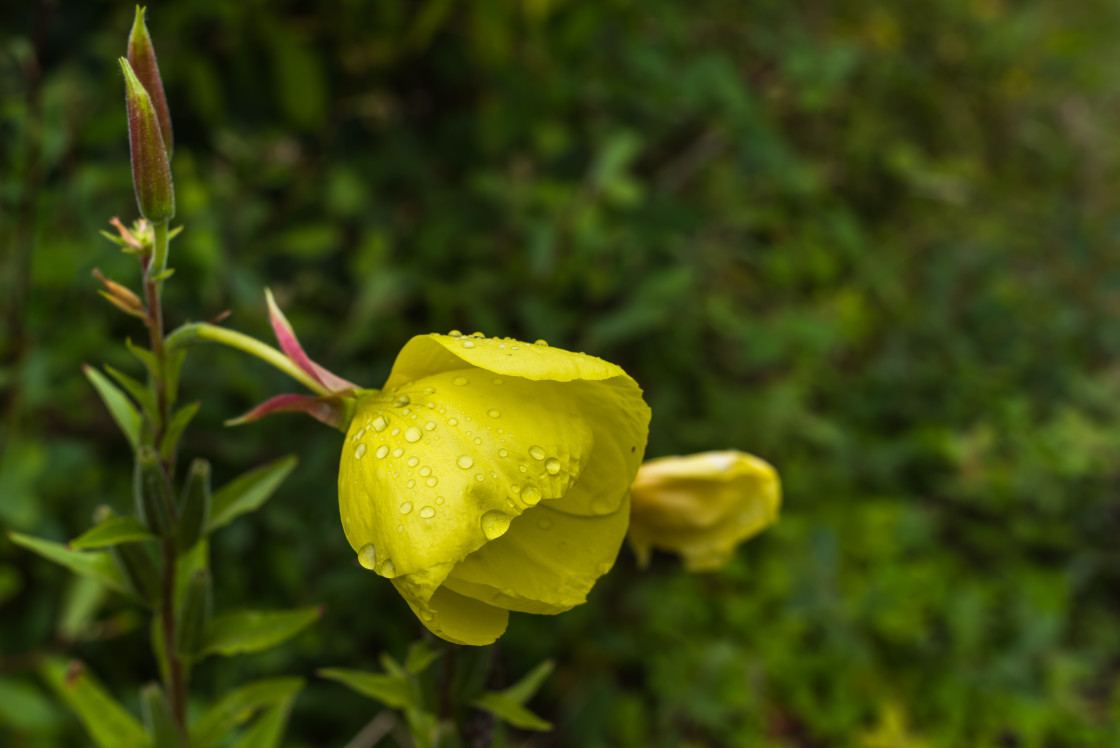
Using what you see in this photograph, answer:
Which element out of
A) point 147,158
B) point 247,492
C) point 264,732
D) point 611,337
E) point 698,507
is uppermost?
point 147,158

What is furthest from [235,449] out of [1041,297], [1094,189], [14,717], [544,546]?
[1094,189]

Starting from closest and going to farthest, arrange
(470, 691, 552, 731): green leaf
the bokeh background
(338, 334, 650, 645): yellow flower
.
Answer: (338, 334, 650, 645): yellow flower
(470, 691, 552, 731): green leaf
the bokeh background

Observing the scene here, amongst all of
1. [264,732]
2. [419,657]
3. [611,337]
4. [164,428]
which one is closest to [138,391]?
[164,428]

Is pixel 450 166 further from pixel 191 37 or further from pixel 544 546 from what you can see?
pixel 544 546

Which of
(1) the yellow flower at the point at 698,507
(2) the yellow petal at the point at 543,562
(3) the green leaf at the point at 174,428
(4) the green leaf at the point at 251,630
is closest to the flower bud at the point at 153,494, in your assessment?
(3) the green leaf at the point at 174,428

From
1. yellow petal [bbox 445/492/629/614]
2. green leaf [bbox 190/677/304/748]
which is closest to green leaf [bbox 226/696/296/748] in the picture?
green leaf [bbox 190/677/304/748]

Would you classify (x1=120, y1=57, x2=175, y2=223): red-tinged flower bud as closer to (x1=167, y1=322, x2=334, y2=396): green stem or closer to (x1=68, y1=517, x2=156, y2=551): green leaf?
(x1=167, y1=322, x2=334, y2=396): green stem

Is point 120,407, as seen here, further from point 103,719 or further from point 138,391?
point 103,719
